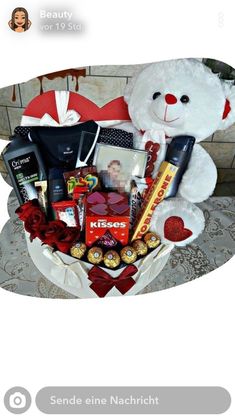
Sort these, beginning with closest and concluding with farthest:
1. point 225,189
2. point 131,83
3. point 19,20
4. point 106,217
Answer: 1. point 19,20
2. point 106,217
3. point 131,83
4. point 225,189

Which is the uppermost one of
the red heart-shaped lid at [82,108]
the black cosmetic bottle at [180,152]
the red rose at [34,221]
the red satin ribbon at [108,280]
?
the red heart-shaped lid at [82,108]

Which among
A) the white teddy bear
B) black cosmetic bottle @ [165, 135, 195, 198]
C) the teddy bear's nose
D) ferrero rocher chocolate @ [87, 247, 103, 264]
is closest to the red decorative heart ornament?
the white teddy bear

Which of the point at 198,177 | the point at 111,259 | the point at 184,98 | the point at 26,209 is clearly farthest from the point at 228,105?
the point at 26,209

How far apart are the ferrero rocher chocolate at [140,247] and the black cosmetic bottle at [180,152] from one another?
203mm

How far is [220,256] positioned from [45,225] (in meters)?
0.63

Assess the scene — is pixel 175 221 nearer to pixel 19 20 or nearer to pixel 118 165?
pixel 118 165

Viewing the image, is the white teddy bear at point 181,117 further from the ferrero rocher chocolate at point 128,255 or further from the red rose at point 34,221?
the red rose at point 34,221

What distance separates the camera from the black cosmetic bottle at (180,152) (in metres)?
1.32

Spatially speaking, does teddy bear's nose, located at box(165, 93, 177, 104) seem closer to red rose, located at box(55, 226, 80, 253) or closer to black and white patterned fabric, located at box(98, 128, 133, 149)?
black and white patterned fabric, located at box(98, 128, 133, 149)

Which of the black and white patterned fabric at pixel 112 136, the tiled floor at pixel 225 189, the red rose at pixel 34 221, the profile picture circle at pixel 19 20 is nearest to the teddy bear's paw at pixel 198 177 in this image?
the black and white patterned fabric at pixel 112 136

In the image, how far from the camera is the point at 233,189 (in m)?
1.70

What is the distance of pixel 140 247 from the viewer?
127 centimetres

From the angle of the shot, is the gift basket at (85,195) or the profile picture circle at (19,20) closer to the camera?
the profile picture circle at (19,20)

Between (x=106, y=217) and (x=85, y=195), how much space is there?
0.42ft
